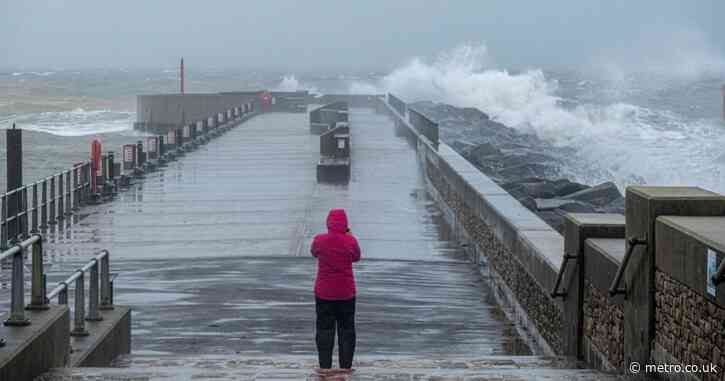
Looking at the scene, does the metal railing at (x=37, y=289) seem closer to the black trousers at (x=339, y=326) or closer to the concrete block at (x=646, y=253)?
the black trousers at (x=339, y=326)

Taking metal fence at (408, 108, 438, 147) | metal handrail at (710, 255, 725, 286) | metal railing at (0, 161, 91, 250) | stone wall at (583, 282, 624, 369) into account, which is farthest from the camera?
metal fence at (408, 108, 438, 147)

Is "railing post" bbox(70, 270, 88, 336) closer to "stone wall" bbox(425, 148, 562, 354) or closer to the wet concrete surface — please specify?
the wet concrete surface

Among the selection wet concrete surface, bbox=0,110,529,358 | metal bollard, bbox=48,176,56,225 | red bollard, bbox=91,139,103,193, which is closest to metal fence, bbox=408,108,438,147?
wet concrete surface, bbox=0,110,529,358

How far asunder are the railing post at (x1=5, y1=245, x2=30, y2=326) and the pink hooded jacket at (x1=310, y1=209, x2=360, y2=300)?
1969 millimetres

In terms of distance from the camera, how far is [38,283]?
8.46 metres

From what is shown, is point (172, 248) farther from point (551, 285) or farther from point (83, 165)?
point (551, 285)

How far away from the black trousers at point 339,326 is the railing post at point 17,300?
6.64 ft

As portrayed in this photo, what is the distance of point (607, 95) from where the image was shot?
414ft

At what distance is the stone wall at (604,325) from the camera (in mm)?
8320

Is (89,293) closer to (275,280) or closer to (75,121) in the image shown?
(275,280)

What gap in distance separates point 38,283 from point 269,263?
824 centimetres

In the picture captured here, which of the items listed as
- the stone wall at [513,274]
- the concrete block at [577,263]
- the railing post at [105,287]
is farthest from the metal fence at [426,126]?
the concrete block at [577,263]

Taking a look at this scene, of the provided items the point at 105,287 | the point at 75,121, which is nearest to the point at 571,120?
the point at 75,121

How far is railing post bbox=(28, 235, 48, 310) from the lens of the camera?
333 inches
